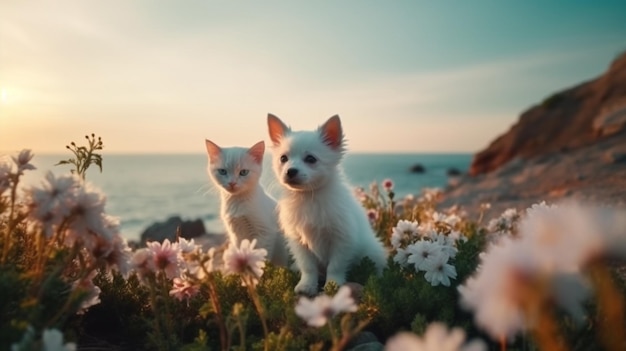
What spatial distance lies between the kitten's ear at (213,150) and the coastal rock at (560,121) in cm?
1453

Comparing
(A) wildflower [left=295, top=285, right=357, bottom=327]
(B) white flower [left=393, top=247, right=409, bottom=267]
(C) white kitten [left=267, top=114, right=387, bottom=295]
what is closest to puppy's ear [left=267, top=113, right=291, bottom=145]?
(C) white kitten [left=267, top=114, right=387, bottom=295]

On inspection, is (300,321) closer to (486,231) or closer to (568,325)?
(568,325)

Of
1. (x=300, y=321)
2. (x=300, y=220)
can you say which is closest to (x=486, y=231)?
(x=300, y=220)

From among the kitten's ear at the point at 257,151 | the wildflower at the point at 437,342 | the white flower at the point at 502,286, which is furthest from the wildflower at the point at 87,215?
the kitten's ear at the point at 257,151

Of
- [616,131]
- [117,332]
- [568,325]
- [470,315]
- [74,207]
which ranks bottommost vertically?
[117,332]

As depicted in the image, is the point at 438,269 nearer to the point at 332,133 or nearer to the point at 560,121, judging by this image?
the point at 332,133

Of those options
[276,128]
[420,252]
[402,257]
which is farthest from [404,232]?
[276,128]

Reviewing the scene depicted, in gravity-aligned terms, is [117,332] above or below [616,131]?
below

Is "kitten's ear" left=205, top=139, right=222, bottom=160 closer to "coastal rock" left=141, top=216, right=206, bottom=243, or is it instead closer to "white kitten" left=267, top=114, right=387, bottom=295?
"white kitten" left=267, top=114, right=387, bottom=295

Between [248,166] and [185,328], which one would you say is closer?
[185,328]

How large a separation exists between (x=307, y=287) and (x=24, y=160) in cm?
220

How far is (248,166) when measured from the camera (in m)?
4.77

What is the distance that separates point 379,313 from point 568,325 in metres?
1.06

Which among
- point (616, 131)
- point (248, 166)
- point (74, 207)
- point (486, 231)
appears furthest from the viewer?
point (616, 131)
